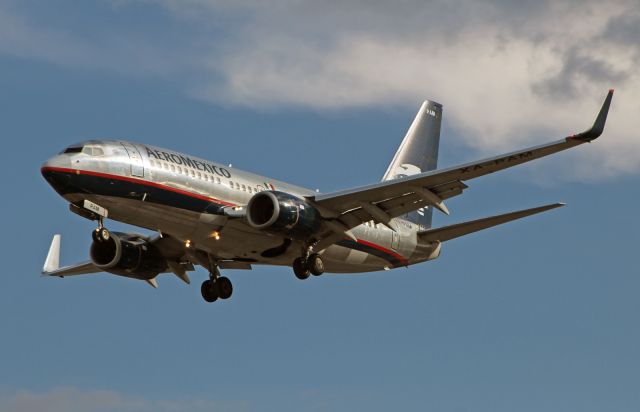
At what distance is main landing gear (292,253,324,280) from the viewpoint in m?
54.3

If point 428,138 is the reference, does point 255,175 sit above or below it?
below

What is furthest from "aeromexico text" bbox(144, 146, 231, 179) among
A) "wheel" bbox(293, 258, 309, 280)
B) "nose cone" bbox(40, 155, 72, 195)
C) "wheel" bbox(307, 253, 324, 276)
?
"wheel" bbox(307, 253, 324, 276)

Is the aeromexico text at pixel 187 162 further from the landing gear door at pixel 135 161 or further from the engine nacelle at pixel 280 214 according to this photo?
the engine nacelle at pixel 280 214

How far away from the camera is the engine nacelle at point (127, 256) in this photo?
187ft

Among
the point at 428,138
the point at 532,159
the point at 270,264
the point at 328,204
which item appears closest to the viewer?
the point at 532,159

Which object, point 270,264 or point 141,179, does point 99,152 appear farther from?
point 270,264

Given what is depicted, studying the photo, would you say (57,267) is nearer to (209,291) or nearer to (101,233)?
(209,291)

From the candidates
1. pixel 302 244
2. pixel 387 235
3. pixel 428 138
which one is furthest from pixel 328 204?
pixel 428 138

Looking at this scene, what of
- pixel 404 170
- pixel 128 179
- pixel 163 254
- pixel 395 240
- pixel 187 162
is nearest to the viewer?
pixel 128 179

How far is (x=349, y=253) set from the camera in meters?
57.2

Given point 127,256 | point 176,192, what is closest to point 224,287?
point 127,256

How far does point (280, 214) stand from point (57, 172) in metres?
8.55

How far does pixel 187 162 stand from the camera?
5197 cm

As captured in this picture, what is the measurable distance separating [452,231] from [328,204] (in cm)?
706
